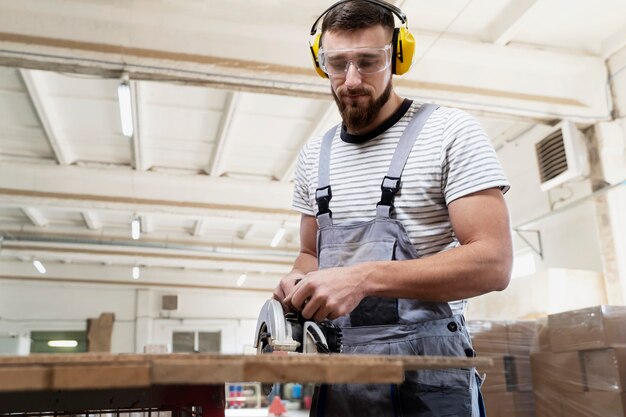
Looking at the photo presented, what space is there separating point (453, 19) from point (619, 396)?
300 centimetres

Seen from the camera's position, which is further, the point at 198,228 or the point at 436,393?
the point at 198,228

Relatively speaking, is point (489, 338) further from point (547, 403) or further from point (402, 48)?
point (402, 48)

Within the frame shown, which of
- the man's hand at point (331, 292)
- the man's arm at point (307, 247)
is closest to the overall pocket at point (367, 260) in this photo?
the man's hand at point (331, 292)

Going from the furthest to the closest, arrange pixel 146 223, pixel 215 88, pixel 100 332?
pixel 100 332 < pixel 146 223 < pixel 215 88

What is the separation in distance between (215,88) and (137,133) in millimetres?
1888

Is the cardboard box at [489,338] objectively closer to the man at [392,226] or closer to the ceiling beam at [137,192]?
the man at [392,226]

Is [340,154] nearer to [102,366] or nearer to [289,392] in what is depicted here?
[102,366]

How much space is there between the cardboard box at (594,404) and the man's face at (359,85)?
272 centimetres

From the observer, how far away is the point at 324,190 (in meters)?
1.49

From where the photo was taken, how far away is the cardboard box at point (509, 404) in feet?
12.7

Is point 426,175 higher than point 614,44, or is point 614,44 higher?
point 614,44

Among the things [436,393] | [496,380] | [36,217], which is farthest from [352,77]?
[36,217]

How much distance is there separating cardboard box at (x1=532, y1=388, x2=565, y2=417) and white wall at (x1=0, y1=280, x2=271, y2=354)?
940 centimetres

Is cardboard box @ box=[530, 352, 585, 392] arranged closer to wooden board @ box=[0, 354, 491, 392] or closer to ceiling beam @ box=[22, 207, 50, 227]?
wooden board @ box=[0, 354, 491, 392]
